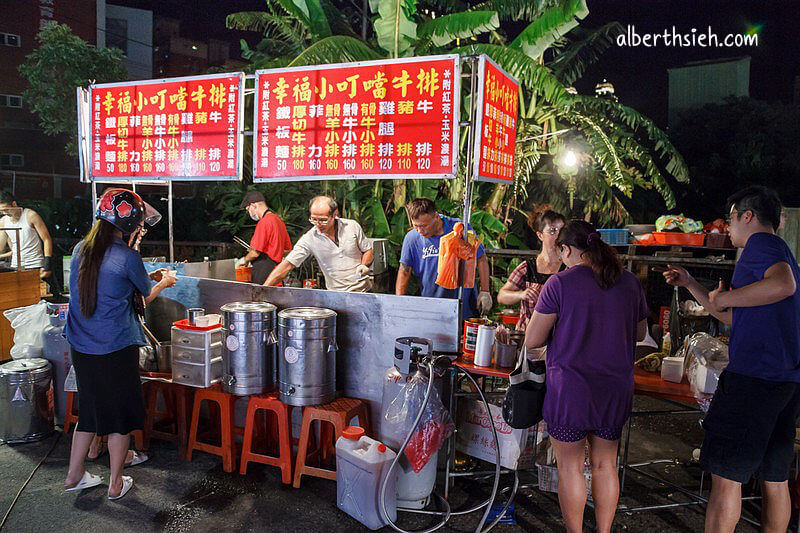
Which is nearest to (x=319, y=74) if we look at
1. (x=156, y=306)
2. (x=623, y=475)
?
(x=156, y=306)

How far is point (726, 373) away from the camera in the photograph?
290 centimetres

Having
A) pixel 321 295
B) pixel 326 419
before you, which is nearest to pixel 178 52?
pixel 321 295

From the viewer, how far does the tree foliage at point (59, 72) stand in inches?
794

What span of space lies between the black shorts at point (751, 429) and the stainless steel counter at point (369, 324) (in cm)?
163

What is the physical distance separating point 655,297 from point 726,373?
3655 mm

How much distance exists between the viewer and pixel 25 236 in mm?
6828

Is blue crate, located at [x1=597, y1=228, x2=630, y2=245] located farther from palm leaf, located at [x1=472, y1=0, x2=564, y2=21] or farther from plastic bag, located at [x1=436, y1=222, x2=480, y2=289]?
palm leaf, located at [x1=472, y1=0, x2=564, y2=21]

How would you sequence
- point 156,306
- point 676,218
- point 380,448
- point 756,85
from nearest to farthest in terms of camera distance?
point 380,448 < point 156,306 < point 676,218 < point 756,85

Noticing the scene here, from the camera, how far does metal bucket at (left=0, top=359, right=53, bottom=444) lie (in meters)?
4.52

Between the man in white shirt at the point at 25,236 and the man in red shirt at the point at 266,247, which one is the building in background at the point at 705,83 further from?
the man in white shirt at the point at 25,236

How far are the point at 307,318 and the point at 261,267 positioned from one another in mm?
2576

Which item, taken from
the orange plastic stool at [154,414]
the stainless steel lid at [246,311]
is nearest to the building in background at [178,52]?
the orange plastic stool at [154,414]

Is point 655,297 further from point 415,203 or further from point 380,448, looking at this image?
point 380,448

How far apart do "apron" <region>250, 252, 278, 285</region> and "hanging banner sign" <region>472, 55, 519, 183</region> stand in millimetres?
3021
